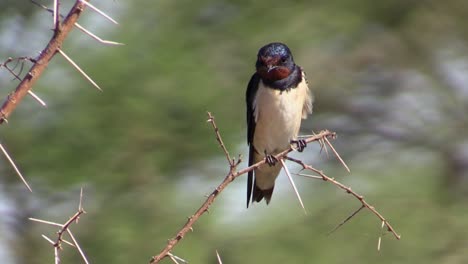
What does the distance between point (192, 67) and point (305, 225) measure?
0.69 meters

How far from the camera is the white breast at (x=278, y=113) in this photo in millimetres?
2770

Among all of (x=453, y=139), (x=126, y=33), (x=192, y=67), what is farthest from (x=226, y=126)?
(x=453, y=139)

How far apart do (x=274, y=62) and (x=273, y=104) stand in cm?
12

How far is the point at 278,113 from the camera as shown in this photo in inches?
110

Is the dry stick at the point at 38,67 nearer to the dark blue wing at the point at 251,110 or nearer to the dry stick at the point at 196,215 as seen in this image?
the dry stick at the point at 196,215

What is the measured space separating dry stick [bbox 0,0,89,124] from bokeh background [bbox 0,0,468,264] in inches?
80.1

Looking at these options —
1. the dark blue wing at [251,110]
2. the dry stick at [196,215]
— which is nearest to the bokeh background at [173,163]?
the dark blue wing at [251,110]

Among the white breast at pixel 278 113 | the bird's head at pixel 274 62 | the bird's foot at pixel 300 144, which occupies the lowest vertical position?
the bird's foot at pixel 300 144

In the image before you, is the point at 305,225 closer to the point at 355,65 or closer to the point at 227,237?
the point at 227,237

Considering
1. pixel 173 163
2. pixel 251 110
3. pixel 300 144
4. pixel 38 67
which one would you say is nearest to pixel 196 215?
pixel 38 67

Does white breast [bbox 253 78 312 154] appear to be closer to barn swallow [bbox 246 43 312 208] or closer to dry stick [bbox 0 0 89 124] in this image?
barn swallow [bbox 246 43 312 208]

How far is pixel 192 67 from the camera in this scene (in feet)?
12.0

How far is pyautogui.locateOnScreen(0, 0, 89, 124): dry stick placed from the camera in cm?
125

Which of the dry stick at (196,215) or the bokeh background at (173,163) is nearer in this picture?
the dry stick at (196,215)
